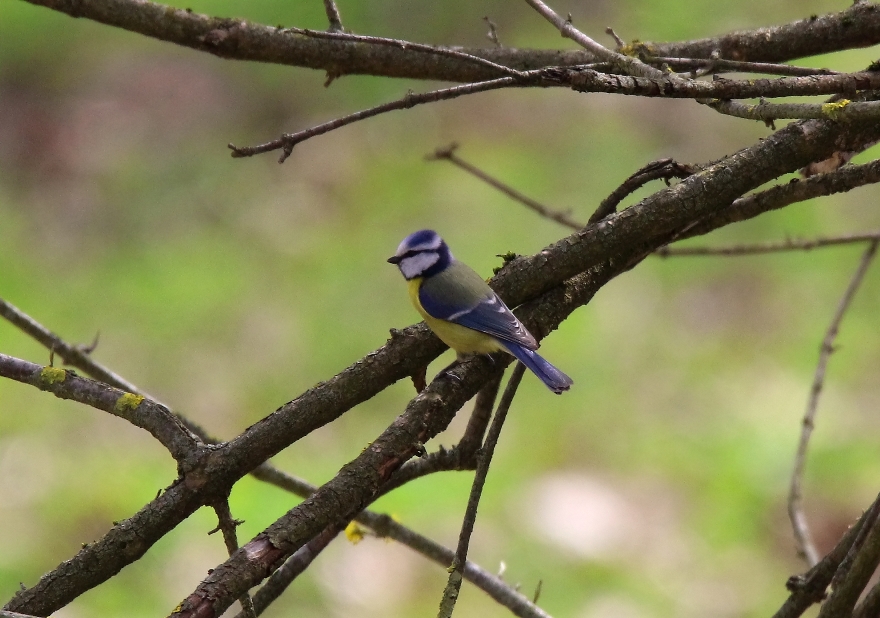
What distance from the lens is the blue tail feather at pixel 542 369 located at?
262 centimetres

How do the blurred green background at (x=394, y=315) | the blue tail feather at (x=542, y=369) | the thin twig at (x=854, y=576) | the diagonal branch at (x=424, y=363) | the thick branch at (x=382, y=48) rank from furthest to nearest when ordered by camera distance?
the blurred green background at (x=394, y=315) → the blue tail feather at (x=542, y=369) → the thick branch at (x=382, y=48) → the thin twig at (x=854, y=576) → the diagonal branch at (x=424, y=363)

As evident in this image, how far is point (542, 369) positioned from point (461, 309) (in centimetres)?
30

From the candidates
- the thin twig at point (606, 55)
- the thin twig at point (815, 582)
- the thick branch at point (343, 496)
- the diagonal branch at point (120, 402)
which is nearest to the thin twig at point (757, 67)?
the thin twig at point (606, 55)

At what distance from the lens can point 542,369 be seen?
2.71 meters

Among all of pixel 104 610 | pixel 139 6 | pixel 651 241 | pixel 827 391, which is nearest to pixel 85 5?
pixel 139 6

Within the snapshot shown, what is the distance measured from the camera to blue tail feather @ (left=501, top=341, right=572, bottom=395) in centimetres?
262

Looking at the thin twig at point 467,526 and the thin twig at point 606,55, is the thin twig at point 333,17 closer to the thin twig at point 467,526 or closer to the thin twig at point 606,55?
the thin twig at point 606,55

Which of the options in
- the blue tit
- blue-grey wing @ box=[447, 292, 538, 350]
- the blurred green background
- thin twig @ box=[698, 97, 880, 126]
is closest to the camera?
thin twig @ box=[698, 97, 880, 126]

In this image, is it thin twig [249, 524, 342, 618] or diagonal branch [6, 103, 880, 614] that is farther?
thin twig [249, 524, 342, 618]

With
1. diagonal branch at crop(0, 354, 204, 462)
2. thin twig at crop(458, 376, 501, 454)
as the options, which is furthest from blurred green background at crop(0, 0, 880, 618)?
diagonal branch at crop(0, 354, 204, 462)

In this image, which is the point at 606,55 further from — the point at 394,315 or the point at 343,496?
the point at 394,315

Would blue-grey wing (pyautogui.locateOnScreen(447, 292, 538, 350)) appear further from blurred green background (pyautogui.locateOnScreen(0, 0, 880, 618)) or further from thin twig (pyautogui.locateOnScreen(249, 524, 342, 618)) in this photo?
blurred green background (pyautogui.locateOnScreen(0, 0, 880, 618))

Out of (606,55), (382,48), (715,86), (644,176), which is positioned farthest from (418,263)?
(715,86)

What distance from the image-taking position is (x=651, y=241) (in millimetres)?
2180
